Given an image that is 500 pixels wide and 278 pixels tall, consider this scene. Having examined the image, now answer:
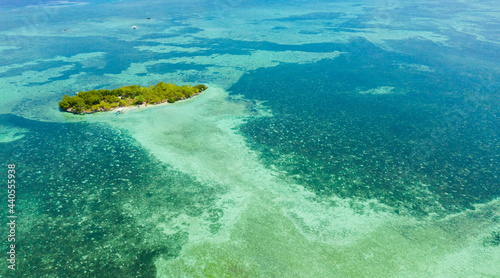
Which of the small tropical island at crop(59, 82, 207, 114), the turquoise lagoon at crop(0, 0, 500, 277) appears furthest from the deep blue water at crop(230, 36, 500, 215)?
the small tropical island at crop(59, 82, 207, 114)

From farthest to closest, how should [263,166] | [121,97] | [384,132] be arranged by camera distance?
[121,97], [384,132], [263,166]

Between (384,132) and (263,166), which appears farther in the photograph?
(384,132)

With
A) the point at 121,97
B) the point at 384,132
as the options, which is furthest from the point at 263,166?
the point at 121,97

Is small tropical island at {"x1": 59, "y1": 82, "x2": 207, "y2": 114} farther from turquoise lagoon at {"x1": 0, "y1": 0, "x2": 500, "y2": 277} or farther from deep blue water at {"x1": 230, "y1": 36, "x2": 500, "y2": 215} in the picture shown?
deep blue water at {"x1": 230, "y1": 36, "x2": 500, "y2": 215}

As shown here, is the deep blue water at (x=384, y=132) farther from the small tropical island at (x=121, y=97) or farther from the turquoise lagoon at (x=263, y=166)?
the small tropical island at (x=121, y=97)

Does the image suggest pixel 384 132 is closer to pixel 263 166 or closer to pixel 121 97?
pixel 263 166

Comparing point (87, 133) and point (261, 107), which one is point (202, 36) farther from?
point (87, 133)
